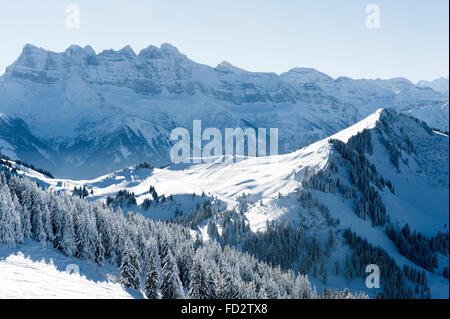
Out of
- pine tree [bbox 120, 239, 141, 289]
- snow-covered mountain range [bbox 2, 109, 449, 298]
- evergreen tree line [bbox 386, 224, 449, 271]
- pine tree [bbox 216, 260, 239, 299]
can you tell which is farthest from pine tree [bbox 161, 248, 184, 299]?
evergreen tree line [bbox 386, 224, 449, 271]

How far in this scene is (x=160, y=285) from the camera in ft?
183

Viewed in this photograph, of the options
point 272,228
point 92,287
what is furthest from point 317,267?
point 92,287

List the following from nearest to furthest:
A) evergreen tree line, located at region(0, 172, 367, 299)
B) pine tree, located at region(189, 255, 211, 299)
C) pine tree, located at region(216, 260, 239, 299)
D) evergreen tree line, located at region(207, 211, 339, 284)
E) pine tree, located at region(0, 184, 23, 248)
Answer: pine tree, located at region(0, 184, 23, 248) → evergreen tree line, located at region(0, 172, 367, 299) → pine tree, located at region(189, 255, 211, 299) → pine tree, located at region(216, 260, 239, 299) → evergreen tree line, located at region(207, 211, 339, 284)

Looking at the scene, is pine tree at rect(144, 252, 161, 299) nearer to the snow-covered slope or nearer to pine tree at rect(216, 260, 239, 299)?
the snow-covered slope

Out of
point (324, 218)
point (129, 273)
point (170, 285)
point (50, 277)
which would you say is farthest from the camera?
point (324, 218)

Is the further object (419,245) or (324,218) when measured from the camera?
(419,245)

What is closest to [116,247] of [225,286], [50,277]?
[225,286]

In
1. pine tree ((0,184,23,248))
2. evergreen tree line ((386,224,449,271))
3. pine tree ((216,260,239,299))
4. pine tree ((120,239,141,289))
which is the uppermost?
pine tree ((0,184,23,248))

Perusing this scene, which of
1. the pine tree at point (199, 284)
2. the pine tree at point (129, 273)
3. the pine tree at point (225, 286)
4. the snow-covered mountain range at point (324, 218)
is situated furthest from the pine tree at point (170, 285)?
the snow-covered mountain range at point (324, 218)

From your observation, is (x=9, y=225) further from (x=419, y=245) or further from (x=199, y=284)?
(x=419, y=245)

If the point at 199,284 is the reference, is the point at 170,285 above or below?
above

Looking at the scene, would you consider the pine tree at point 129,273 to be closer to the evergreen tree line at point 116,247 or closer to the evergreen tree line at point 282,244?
the evergreen tree line at point 116,247
